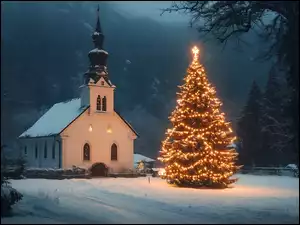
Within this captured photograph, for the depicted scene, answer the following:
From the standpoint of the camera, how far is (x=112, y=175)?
47.6m

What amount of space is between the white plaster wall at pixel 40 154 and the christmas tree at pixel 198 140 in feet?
61.3

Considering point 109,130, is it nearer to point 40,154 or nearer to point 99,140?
point 99,140

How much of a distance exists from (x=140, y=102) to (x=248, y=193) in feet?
195

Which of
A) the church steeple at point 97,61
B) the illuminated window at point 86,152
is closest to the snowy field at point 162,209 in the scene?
the illuminated window at point 86,152

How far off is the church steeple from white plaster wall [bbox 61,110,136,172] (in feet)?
12.4

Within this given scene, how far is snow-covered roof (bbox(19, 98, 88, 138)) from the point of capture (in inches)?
1905

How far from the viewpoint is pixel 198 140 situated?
30.9m

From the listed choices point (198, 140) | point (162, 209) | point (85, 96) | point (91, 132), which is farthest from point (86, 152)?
point (162, 209)

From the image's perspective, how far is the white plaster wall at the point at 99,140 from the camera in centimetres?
4709

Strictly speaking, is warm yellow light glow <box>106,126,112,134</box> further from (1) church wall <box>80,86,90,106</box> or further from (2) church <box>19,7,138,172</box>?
(1) church wall <box>80,86,90,106</box>

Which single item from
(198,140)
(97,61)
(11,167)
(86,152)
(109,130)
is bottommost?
(11,167)

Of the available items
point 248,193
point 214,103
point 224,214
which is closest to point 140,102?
point 214,103

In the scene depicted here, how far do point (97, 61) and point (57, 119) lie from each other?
7.37 m

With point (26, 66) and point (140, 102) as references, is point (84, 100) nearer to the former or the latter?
point (26, 66)
